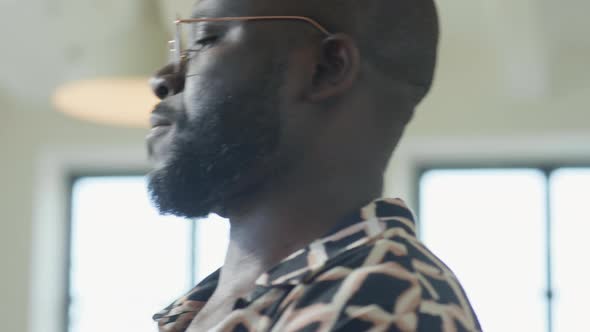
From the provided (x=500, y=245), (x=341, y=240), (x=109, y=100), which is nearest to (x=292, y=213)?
(x=341, y=240)

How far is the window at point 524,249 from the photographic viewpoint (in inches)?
217

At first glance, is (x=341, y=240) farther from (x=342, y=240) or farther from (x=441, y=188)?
(x=441, y=188)

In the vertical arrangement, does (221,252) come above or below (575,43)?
below

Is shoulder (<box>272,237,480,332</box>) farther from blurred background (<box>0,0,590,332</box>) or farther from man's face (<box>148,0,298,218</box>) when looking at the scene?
blurred background (<box>0,0,590,332</box>)

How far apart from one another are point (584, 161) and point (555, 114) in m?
0.29

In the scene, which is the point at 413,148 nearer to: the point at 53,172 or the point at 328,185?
the point at 53,172

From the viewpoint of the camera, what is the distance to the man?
105cm

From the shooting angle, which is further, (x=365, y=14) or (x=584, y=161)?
(x=584, y=161)

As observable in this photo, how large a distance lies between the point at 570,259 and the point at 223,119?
4.73m

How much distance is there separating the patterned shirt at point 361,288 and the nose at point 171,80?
21 cm

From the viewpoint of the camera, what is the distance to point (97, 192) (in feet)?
20.7

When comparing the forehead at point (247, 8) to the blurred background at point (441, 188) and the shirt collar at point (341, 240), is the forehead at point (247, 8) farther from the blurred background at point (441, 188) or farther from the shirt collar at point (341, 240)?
the blurred background at point (441, 188)

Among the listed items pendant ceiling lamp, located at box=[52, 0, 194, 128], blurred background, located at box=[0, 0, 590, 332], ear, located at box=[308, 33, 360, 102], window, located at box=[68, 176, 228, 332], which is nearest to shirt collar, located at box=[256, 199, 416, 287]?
ear, located at box=[308, 33, 360, 102]

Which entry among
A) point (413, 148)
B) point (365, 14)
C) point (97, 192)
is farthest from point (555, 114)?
point (365, 14)
